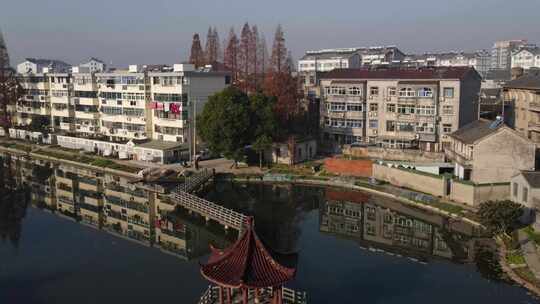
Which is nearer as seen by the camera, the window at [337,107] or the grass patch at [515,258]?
the grass patch at [515,258]

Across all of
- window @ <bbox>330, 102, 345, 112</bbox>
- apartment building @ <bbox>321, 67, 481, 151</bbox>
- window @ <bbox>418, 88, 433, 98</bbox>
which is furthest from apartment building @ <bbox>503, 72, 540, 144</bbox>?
window @ <bbox>330, 102, 345, 112</bbox>

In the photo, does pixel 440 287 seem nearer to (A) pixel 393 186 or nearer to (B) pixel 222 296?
(B) pixel 222 296

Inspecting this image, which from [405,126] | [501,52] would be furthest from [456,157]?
[501,52]

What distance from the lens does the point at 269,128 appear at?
47906 mm

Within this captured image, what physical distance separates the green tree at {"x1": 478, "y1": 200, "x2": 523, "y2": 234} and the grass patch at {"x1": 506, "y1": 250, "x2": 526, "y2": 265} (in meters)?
2.41

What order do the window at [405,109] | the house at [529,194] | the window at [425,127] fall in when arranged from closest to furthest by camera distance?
the house at [529,194], the window at [425,127], the window at [405,109]

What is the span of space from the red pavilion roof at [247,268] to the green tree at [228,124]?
28570 millimetres

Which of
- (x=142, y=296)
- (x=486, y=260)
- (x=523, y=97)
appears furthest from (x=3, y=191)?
(x=523, y=97)

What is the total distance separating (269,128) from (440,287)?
26.1m

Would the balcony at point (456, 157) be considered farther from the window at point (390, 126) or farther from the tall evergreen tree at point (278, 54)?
the tall evergreen tree at point (278, 54)

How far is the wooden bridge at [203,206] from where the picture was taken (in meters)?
32.8

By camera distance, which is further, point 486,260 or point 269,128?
point 269,128

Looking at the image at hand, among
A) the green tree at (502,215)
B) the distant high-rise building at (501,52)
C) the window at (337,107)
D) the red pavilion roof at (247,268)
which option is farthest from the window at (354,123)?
the distant high-rise building at (501,52)

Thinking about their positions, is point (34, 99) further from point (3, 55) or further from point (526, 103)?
point (526, 103)
